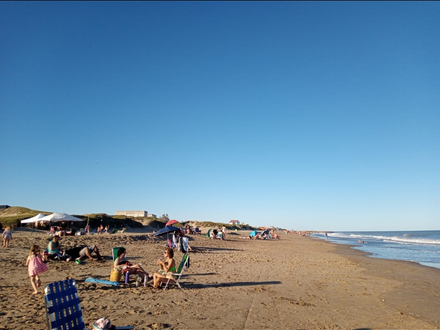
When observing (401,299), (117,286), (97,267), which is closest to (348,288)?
(401,299)

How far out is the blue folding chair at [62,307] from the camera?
382cm

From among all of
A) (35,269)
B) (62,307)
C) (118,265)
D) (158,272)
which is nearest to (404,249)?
(158,272)

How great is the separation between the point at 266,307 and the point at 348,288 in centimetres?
374

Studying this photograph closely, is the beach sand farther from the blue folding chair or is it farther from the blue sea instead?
the blue sea

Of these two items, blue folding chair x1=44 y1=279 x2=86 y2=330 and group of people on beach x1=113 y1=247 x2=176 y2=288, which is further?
group of people on beach x1=113 y1=247 x2=176 y2=288

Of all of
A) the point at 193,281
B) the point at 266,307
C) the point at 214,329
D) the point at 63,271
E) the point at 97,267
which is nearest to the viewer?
the point at 214,329

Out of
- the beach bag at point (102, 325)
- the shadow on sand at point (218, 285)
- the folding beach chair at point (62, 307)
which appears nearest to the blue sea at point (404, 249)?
the shadow on sand at point (218, 285)

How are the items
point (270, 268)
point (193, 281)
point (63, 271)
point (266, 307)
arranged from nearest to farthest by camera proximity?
point (266, 307), point (193, 281), point (63, 271), point (270, 268)

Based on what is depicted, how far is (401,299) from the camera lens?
794cm

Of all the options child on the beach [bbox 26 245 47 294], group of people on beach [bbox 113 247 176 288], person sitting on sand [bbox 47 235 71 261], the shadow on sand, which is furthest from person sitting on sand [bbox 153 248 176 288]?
person sitting on sand [bbox 47 235 71 261]

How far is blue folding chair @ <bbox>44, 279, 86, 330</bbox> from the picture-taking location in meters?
3.82

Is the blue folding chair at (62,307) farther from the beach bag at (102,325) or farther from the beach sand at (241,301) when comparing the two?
the beach sand at (241,301)

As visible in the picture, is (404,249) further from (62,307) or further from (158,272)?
(62,307)

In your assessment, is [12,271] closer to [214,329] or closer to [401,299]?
[214,329]
